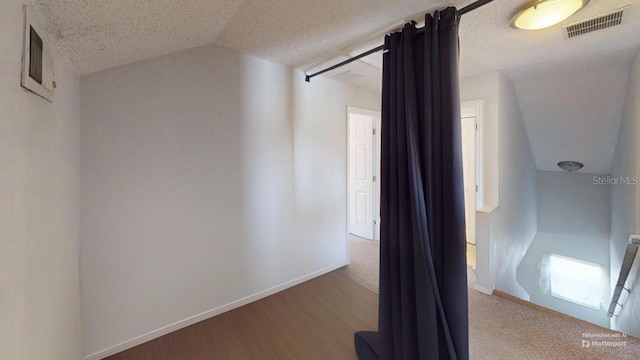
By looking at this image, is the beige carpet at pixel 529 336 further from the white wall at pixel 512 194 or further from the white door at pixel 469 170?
the white door at pixel 469 170

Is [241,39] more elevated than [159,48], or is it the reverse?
[241,39]

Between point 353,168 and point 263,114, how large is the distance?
2.40m

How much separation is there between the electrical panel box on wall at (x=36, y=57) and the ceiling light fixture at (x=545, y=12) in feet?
8.03

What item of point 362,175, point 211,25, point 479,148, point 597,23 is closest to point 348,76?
point 211,25

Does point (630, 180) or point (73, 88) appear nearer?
point (73, 88)

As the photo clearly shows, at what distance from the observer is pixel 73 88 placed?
4.87 ft

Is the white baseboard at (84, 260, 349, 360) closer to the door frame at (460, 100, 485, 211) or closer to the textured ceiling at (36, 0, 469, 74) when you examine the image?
the textured ceiling at (36, 0, 469, 74)

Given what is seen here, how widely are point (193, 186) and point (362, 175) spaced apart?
292 cm

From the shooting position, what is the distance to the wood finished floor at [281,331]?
1.79 m

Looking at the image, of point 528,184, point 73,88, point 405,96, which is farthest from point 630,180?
point 73,88

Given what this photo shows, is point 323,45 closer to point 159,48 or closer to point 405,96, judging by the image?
point 405,96

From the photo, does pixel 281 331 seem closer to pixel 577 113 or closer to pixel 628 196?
pixel 628 196

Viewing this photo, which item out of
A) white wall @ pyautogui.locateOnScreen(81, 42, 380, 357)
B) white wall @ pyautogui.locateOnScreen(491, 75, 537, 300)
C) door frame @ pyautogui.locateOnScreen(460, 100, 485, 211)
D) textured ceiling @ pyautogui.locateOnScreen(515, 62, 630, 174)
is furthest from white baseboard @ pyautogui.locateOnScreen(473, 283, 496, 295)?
textured ceiling @ pyautogui.locateOnScreen(515, 62, 630, 174)

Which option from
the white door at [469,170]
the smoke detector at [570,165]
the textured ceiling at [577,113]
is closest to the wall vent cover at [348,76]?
the textured ceiling at [577,113]
